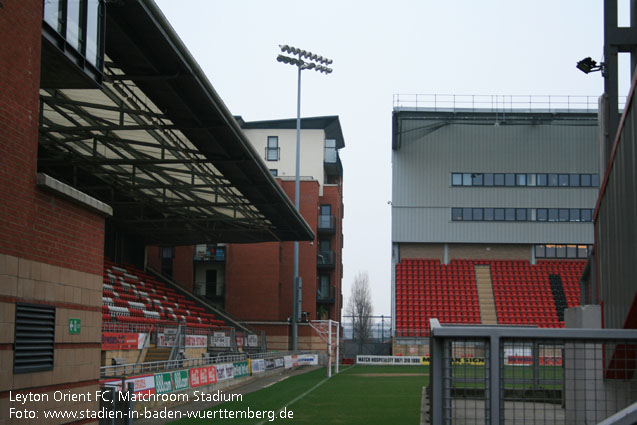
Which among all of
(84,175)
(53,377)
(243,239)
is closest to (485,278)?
(243,239)

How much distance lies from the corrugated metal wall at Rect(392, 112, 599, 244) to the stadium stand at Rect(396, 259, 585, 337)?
185 cm

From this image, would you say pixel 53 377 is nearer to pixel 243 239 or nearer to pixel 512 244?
pixel 243 239

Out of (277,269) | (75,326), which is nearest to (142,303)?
(277,269)

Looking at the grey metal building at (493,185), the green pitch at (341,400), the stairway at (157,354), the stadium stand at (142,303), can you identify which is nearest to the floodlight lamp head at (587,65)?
the green pitch at (341,400)

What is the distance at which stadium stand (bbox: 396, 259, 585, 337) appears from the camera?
51.1m

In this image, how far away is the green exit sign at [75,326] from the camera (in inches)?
478

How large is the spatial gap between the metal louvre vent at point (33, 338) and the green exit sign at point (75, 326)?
58cm

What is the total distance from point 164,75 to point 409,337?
1423 inches

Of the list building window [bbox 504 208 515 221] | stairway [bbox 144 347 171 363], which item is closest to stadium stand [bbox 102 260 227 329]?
stairway [bbox 144 347 171 363]

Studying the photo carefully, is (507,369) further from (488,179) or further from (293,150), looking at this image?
(293,150)

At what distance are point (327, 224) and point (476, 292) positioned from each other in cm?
1087

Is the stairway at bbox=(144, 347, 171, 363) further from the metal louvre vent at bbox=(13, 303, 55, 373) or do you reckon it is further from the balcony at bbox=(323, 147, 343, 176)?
the balcony at bbox=(323, 147, 343, 176)

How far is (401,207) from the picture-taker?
5469 cm

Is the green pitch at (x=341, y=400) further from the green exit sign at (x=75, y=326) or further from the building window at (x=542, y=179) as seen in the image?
the building window at (x=542, y=179)
